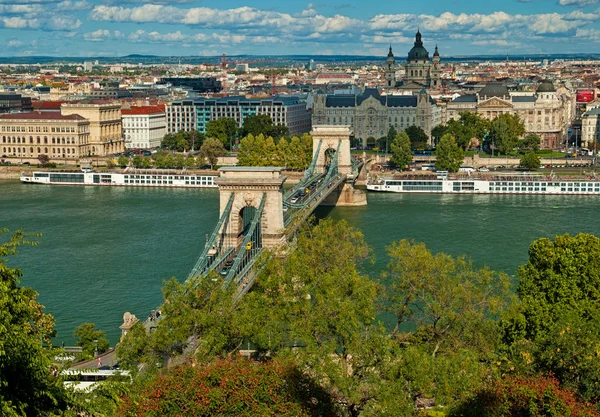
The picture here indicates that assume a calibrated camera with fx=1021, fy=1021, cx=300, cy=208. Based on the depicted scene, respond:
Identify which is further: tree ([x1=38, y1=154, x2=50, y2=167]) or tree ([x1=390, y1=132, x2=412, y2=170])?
tree ([x1=38, y1=154, x2=50, y2=167])

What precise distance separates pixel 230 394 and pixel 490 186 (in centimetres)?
2858

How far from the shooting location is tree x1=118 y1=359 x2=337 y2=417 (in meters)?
8.80

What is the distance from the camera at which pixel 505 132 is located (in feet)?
156

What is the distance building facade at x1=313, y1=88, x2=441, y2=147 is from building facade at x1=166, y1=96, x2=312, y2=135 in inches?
78.2

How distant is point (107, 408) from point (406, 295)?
5222 mm

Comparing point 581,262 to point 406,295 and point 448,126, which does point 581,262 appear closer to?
point 406,295

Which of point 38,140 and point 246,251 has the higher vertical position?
point 246,251

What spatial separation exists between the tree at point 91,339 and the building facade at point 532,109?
41.1m

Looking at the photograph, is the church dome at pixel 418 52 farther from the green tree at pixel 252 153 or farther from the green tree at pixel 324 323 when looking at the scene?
the green tree at pixel 324 323

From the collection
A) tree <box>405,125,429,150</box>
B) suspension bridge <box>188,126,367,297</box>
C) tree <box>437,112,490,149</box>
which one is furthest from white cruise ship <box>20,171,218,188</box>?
suspension bridge <box>188,126,367,297</box>

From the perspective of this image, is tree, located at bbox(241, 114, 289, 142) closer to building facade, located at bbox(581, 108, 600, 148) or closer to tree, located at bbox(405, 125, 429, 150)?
tree, located at bbox(405, 125, 429, 150)

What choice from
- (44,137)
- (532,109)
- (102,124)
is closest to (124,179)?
(44,137)

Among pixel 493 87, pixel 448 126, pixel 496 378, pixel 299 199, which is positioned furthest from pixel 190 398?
pixel 493 87

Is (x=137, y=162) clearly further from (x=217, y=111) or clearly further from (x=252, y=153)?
(x=217, y=111)
